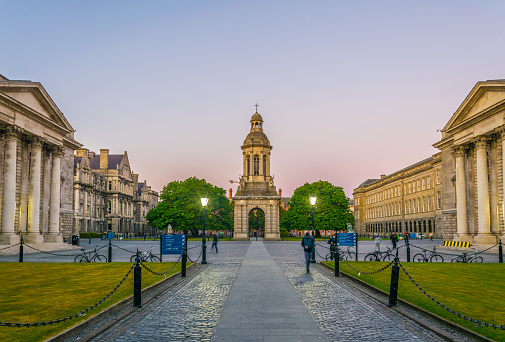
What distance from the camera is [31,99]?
134 ft

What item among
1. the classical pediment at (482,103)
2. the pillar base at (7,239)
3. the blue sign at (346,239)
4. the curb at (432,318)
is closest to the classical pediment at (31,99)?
the pillar base at (7,239)

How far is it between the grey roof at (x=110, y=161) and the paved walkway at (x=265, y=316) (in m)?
109

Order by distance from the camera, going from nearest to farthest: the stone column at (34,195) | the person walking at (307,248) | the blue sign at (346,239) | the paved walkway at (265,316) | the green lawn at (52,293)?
the paved walkway at (265,316)
the green lawn at (52,293)
the person walking at (307,248)
the blue sign at (346,239)
the stone column at (34,195)

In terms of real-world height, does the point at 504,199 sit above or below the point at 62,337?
above

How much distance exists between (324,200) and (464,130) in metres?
48.4

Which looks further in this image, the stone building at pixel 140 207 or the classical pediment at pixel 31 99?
the stone building at pixel 140 207

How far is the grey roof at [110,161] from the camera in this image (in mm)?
119375

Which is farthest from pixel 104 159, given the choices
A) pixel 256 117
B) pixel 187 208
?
pixel 256 117

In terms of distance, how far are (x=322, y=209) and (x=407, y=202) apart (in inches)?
971

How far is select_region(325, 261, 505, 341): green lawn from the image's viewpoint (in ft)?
35.2

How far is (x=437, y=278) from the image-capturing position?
59.7 ft

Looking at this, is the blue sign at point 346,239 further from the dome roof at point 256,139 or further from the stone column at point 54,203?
the dome roof at point 256,139

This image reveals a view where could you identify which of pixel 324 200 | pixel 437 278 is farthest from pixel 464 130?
pixel 324 200

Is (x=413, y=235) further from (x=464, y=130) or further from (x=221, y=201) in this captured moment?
(x=464, y=130)
